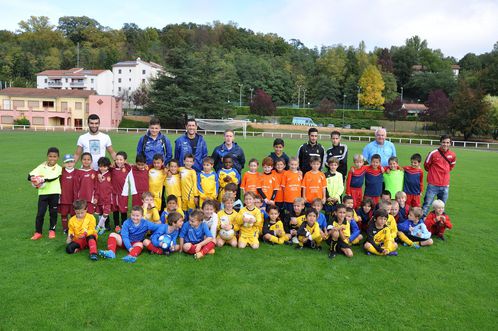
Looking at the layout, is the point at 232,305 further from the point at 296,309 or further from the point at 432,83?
the point at 432,83

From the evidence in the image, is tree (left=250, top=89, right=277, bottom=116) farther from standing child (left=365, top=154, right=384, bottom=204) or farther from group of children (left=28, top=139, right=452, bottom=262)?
standing child (left=365, top=154, right=384, bottom=204)

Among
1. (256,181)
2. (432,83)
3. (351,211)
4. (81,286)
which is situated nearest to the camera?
(81,286)

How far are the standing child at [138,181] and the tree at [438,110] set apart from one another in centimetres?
4271

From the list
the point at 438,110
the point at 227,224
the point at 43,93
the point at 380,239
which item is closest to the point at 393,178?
the point at 380,239

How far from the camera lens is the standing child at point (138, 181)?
6566mm

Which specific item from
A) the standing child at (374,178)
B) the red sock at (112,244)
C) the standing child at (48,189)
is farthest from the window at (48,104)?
the standing child at (374,178)

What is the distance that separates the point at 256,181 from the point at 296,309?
317 cm

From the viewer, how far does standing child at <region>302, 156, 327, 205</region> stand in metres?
6.83

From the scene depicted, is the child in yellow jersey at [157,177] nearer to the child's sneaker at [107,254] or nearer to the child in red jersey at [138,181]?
the child in red jersey at [138,181]

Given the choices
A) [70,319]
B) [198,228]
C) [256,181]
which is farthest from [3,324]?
[256,181]

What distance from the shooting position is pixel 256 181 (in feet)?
22.5

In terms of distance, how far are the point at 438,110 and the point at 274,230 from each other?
49217 mm

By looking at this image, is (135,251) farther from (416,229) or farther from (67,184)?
(416,229)

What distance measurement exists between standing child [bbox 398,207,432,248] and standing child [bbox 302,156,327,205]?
4.99 feet
